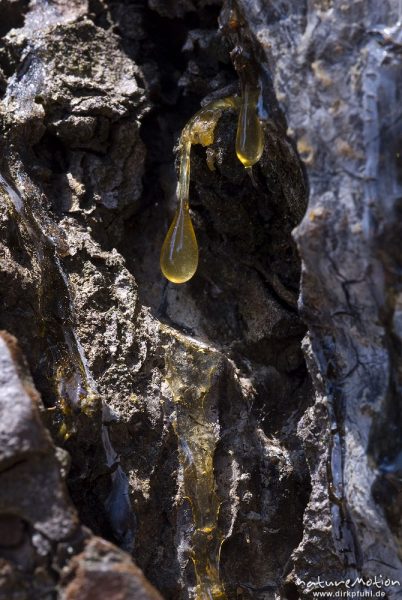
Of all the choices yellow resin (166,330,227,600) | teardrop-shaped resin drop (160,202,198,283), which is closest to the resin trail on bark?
teardrop-shaped resin drop (160,202,198,283)

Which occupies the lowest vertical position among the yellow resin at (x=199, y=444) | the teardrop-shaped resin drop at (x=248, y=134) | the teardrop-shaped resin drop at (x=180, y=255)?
the yellow resin at (x=199, y=444)

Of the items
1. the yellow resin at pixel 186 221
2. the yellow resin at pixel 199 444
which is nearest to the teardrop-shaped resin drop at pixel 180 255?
the yellow resin at pixel 186 221

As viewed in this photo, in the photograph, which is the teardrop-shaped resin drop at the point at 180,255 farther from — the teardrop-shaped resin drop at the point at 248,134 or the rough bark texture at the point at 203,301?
the teardrop-shaped resin drop at the point at 248,134

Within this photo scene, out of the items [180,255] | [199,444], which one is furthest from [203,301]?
[199,444]

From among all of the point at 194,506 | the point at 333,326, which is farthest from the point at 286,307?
the point at 194,506

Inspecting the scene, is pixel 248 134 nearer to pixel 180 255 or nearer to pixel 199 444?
pixel 180 255

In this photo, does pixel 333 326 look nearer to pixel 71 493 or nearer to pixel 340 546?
pixel 340 546
